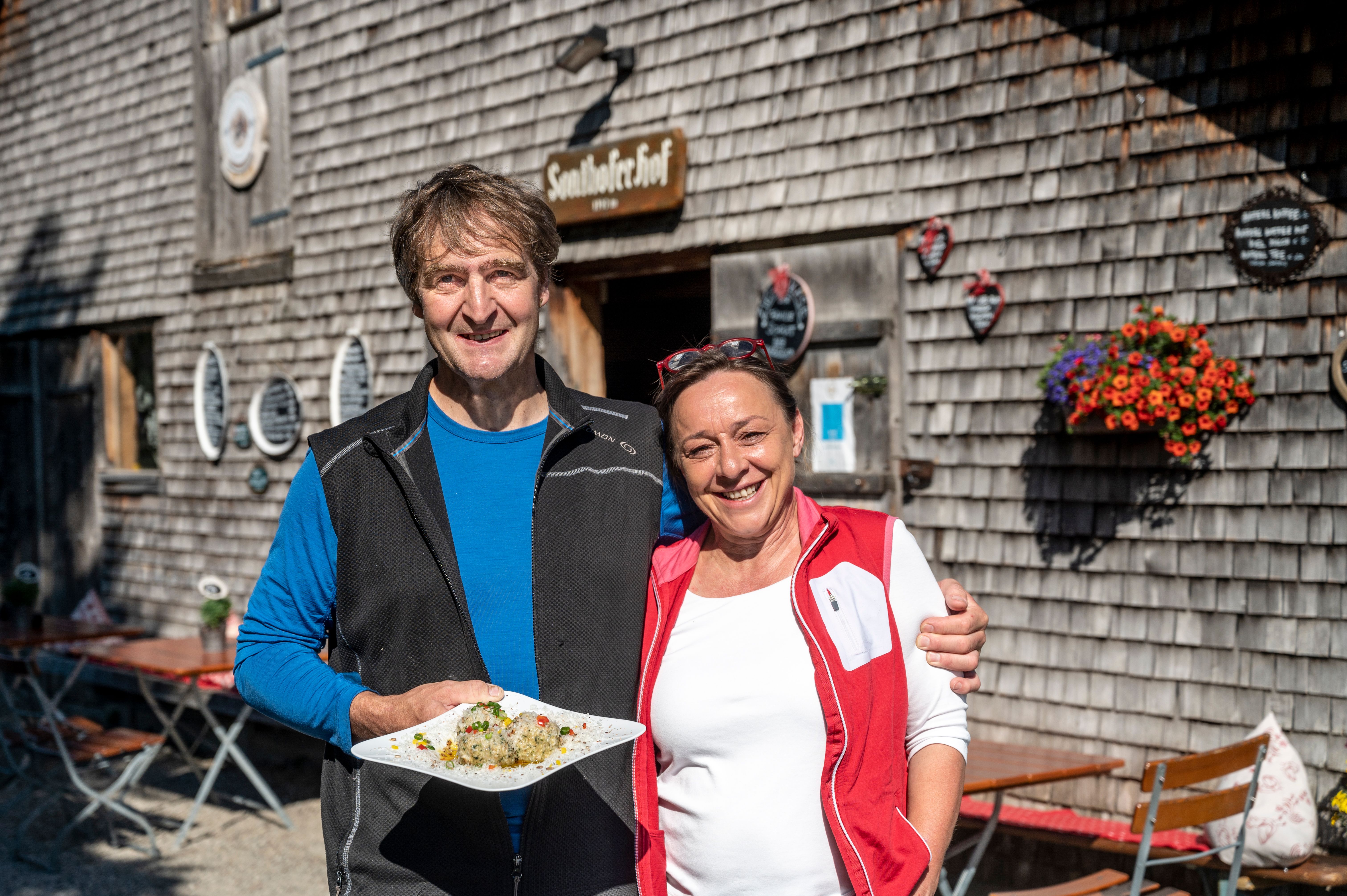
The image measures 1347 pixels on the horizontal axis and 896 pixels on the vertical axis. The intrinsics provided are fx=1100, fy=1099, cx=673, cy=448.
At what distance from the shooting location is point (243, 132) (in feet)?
27.3

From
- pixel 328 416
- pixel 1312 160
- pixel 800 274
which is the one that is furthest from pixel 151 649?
pixel 1312 160

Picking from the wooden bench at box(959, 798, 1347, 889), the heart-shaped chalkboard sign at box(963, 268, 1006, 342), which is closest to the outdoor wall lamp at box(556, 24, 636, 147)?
the heart-shaped chalkboard sign at box(963, 268, 1006, 342)

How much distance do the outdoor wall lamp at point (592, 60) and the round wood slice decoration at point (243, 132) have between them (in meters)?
3.04

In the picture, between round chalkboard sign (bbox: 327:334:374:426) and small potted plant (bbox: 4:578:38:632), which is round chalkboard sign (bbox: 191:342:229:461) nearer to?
round chalkboard sign (bbox: 327:334:374:426)

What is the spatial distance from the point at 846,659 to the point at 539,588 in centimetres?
53

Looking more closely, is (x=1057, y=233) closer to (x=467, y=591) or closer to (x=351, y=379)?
(x=467, y=591)

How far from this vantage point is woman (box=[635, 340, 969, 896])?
180 cm

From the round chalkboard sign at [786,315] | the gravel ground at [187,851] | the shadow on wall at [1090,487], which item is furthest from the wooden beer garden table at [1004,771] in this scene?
the gravel ground at [187,851]

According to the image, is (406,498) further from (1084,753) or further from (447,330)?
(1084,753)

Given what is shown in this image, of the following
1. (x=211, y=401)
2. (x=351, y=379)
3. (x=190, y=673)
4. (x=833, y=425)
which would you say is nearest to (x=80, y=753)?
(x=190, y=673)

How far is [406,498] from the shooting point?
1860 millimetres

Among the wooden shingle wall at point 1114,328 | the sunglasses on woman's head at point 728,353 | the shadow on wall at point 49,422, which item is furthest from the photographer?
the shadow on wall at point 49,422

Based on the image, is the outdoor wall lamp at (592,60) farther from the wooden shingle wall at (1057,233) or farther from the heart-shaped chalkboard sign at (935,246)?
the heart-shaped chalkboard sign at (935,246)

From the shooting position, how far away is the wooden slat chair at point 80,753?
17.1 ft
